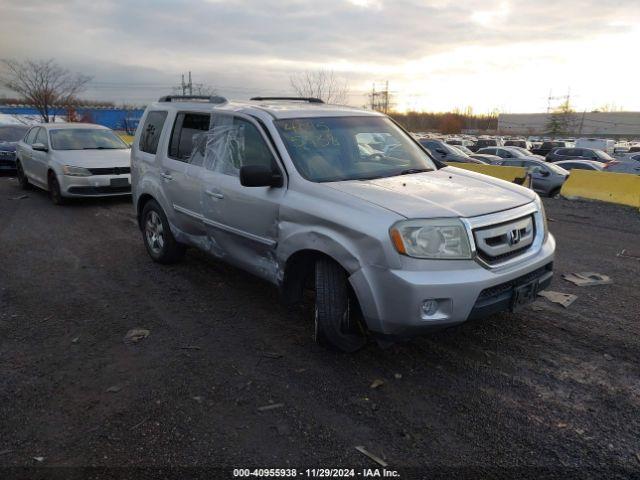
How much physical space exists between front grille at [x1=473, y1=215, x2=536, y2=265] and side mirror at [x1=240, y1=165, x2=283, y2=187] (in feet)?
5.29

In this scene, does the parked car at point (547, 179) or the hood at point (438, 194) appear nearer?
the hood at point (438, 194)

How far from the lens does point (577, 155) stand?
25266mm

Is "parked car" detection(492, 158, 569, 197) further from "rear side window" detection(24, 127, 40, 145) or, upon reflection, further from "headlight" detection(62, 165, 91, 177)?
"rear side window" detection(24, 127, 40, 145)

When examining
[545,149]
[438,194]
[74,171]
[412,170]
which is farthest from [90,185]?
[545,149]

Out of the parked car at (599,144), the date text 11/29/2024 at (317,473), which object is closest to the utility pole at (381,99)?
the parked car at (599,144)

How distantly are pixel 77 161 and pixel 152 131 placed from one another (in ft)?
16.1

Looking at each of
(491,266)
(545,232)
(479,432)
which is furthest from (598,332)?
(479,432)

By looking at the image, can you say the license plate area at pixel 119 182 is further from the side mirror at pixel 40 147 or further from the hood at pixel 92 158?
the side mirror at pixel 40 147

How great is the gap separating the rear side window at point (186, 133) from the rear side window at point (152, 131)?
37 centimetres

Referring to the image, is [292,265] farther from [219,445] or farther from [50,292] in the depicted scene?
[50,292]

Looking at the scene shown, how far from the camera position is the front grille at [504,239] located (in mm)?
3303

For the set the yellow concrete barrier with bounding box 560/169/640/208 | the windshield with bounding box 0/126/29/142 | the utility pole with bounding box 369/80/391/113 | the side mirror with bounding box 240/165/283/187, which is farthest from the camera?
the utility pole with bounding box 369/80/391/113

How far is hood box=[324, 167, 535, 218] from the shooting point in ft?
10.9

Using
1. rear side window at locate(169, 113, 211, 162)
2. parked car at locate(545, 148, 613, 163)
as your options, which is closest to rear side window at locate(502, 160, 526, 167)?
parked car at locate(545, 148, 613, 163)
